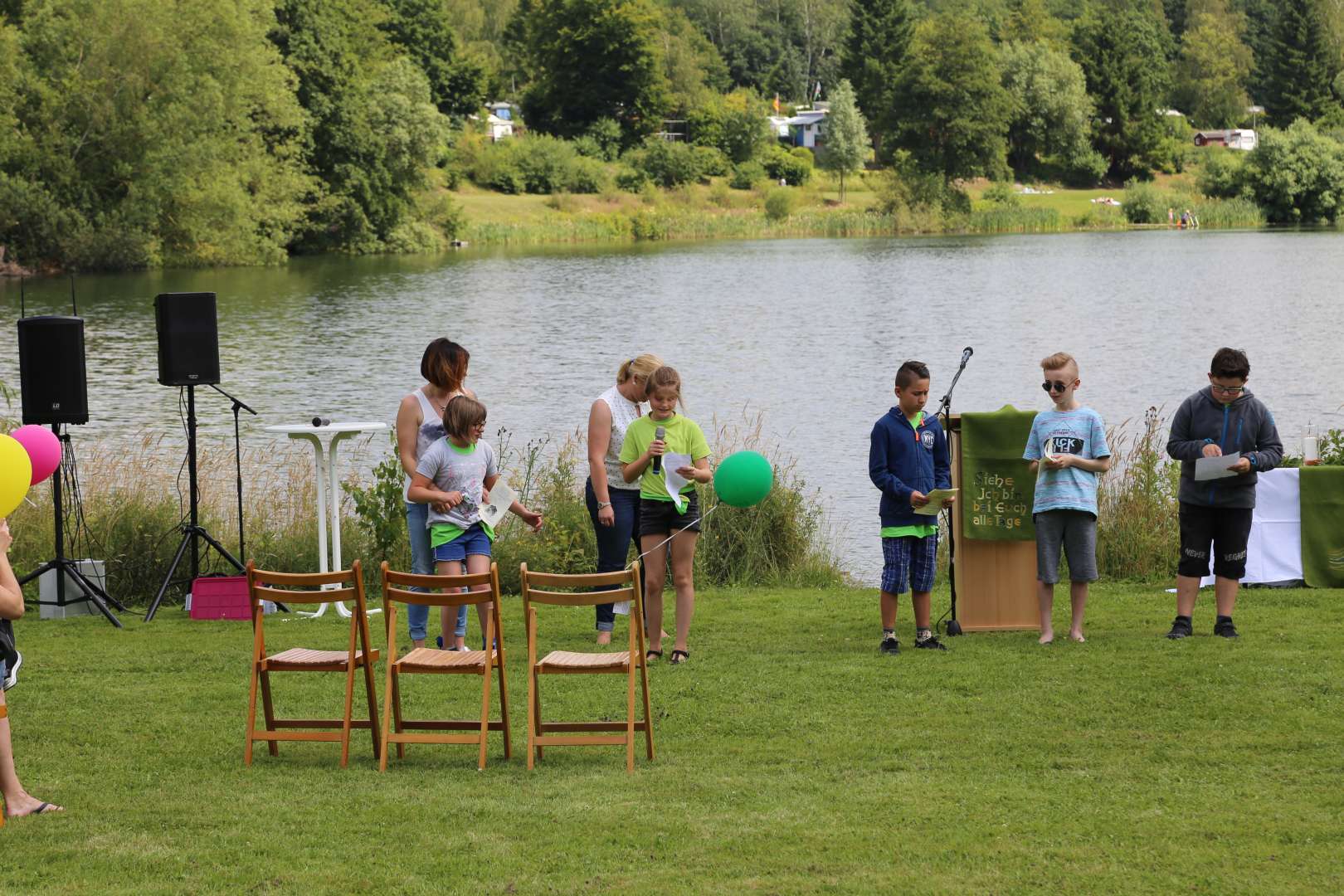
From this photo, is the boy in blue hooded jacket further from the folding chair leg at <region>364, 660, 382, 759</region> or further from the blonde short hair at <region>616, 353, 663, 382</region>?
the folding chair leg at <region>364, 660, 382, 759</region>

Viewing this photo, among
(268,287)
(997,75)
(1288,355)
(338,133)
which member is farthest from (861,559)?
(997,75)

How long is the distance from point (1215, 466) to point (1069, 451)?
0.79 meters

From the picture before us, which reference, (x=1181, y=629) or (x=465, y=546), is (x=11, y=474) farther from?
(x=1181, y=629)

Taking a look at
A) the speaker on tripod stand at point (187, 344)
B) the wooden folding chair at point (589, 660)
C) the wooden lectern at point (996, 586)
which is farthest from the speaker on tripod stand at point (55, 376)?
the wooden lectern at point (996, 586)

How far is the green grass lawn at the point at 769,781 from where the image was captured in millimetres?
5117

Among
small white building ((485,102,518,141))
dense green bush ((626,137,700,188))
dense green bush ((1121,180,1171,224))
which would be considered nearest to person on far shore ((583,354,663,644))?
dense green bush ((626,137,700,188))

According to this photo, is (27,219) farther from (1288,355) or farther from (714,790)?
(714,790)

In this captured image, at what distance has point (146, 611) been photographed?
35.2ft

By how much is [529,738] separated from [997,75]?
99443 mm

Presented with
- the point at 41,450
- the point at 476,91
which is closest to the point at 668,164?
the point at 476,91

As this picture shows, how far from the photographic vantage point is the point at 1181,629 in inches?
350

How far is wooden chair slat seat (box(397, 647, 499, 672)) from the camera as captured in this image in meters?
6.41

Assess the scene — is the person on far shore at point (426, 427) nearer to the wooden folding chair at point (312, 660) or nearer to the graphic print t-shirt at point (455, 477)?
the graphic print t-shirt at point (455, 477)

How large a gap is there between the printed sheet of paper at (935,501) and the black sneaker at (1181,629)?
1594 mm
